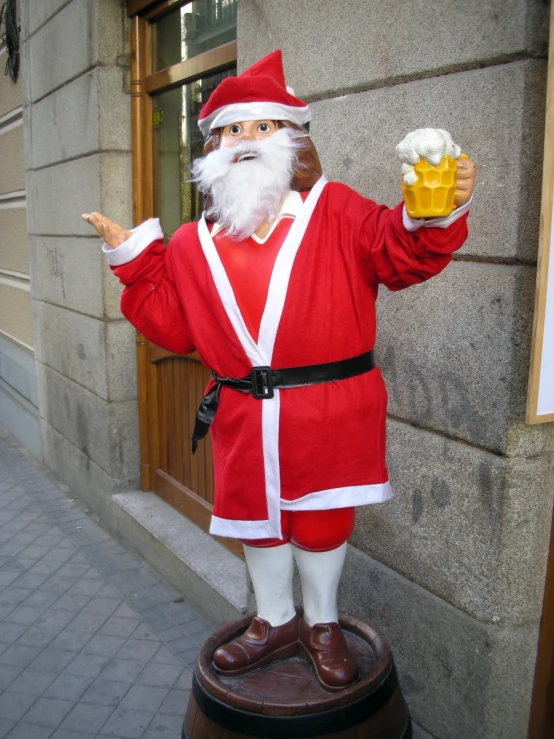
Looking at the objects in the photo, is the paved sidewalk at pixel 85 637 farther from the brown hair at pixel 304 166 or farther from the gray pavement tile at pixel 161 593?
the brown hair at pixel 304 166

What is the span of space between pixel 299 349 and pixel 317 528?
1.67 feet

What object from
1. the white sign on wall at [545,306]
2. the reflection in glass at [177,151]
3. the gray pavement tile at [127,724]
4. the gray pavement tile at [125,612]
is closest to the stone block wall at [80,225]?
the reflection in glass at [177,151]

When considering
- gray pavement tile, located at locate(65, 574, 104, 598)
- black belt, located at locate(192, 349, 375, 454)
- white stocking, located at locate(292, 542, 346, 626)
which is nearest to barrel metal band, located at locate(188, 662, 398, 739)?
white stocking, located at locate(292, 542, 346, 626)

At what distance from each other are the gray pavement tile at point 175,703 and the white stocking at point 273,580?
109 cm

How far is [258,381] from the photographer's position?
81.1 inches

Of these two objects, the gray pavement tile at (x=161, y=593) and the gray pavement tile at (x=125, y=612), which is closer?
the gray pavement tile at (x=125, y=612)

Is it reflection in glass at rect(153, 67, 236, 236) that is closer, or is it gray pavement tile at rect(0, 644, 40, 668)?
gray pavement tile at rect(0, 644, 40, 668)

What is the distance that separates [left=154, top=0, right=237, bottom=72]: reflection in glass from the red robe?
205 cm

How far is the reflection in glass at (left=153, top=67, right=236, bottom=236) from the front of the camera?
4164mm

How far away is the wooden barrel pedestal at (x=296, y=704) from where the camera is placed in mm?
1958

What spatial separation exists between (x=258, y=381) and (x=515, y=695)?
126 cm

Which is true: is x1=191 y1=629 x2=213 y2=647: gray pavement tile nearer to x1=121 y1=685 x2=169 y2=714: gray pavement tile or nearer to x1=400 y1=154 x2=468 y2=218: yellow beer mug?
x1=121 y1=685 x2=169 y2=714: gray pavement tile

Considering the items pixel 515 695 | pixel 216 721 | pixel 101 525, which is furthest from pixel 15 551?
pixel 515 695

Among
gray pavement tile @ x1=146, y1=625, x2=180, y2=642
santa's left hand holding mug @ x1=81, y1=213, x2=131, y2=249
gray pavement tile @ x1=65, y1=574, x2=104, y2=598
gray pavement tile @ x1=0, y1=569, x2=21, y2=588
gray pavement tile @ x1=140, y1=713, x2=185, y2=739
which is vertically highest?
santa's left hand holding mug @ x1=81, y1=213, x2=131, y2=249
